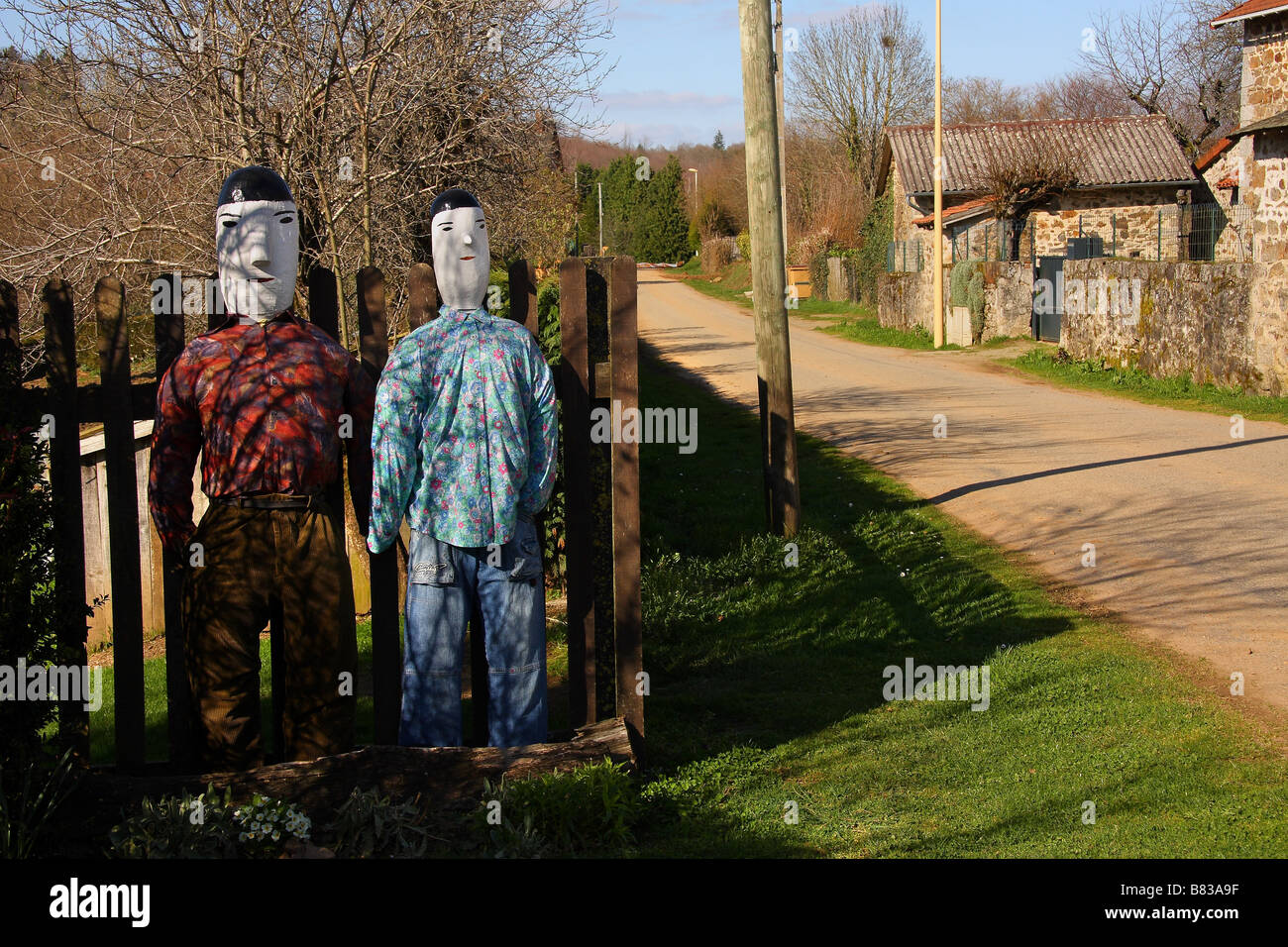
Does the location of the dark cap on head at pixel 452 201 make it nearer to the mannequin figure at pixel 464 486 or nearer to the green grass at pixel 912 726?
the mannequin figure at pixel 464 486

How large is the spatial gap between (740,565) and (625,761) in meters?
3.79

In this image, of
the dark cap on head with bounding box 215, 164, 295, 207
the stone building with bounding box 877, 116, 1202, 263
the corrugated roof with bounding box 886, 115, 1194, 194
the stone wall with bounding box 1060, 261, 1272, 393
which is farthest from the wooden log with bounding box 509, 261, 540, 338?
the corrugated roof with bounding box 886, 115, 1194, 194

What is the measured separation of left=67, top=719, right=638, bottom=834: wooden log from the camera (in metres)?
3.62

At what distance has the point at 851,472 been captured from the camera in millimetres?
11273

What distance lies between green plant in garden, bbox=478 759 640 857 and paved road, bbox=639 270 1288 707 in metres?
3.08

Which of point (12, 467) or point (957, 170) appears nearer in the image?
point (12, 467)

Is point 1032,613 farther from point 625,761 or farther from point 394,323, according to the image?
point 394,323

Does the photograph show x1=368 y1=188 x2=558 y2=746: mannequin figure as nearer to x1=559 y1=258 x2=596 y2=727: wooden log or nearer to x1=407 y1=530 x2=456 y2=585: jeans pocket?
x1=407 y1=530 x2=456 y2=585: jeans pocket

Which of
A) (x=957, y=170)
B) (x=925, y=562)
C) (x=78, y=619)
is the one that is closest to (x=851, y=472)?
(x=925, y=562)

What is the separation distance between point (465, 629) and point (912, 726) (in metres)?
1.95

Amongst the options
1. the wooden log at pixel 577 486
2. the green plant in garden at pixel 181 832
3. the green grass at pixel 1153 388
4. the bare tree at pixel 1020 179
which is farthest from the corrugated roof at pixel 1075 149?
the green plant in garden at pixel 181 832

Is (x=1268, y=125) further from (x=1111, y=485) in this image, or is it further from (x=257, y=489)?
(x=257, y=489)

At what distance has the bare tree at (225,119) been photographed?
286 inches
